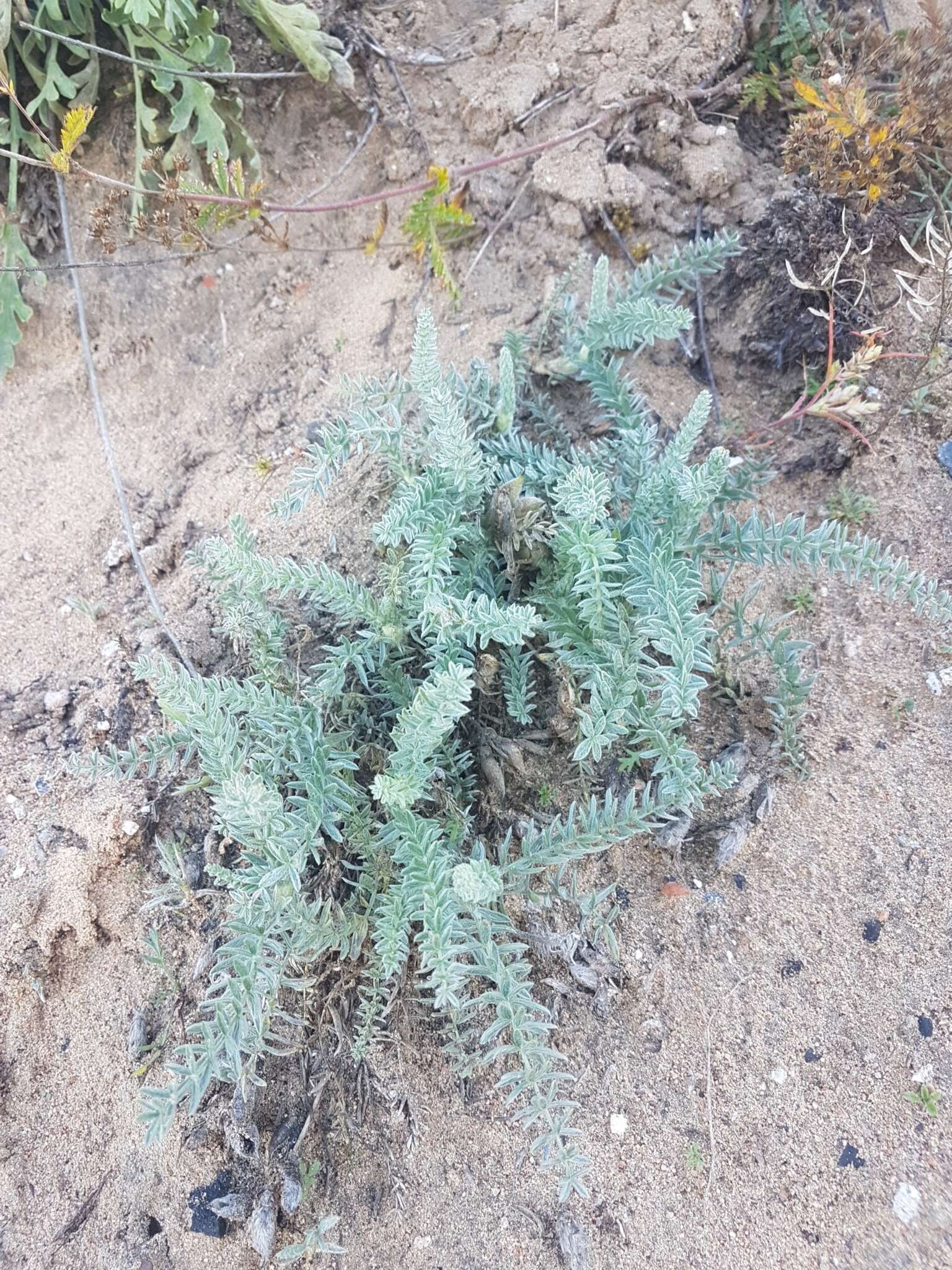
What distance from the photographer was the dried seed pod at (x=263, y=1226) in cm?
172

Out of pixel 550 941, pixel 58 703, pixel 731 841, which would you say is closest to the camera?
pixel 550 941

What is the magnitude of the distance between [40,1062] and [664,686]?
1.70 m

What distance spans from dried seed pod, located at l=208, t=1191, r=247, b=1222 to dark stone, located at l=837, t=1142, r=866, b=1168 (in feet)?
4.13

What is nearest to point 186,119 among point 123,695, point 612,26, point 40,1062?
point 612,26

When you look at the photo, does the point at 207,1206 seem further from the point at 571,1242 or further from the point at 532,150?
the point at 532,150

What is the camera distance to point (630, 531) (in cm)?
203

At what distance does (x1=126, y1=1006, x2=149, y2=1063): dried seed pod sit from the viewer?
196cm

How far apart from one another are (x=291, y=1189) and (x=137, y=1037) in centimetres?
51

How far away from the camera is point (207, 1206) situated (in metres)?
1.79

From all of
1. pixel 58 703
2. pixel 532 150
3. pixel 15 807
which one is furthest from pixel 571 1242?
pixel 532 150

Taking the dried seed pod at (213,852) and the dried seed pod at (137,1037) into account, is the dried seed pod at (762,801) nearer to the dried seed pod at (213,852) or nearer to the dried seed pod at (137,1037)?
the dried seed pod at (213,852)

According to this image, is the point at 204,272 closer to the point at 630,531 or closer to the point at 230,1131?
the point at 630,531

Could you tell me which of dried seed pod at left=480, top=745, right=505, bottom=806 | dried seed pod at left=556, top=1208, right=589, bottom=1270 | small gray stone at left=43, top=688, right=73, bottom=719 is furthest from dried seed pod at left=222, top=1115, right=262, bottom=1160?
small gray stone at left=43, top=688, right=73, bottom=719

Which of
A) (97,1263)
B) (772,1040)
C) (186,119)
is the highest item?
(186,119)
